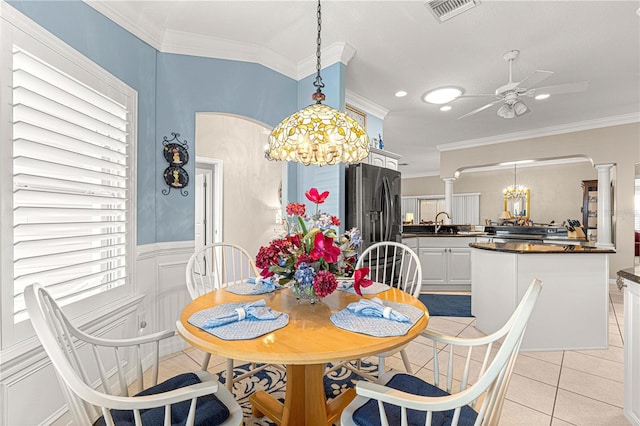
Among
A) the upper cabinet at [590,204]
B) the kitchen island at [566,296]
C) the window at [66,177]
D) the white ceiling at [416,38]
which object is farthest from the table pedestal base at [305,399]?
the upper cabinet at [590,204]

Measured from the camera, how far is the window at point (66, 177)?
1504 mm

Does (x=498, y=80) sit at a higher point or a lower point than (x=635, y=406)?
higher

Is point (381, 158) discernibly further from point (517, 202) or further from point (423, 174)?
point (423, 174)

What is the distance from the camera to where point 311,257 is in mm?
1362

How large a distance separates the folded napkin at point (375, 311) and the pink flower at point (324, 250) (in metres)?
0.23

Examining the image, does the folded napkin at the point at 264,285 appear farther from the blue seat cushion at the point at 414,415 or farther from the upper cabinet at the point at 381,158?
the upper cabinet at the point at 381,158

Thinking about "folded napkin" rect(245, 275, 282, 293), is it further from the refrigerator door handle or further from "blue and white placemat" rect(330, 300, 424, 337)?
the refrigerator door handle

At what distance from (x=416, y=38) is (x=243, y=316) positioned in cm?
281

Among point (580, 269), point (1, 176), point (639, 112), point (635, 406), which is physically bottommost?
point (635, 406)

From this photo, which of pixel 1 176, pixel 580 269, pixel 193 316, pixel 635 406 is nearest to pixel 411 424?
pixel 193 316

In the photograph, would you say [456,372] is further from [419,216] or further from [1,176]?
[419,216]

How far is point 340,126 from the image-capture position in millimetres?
1559

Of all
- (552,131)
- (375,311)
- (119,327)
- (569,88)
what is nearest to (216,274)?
(119,327)

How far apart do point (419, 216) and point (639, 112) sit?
775cm
